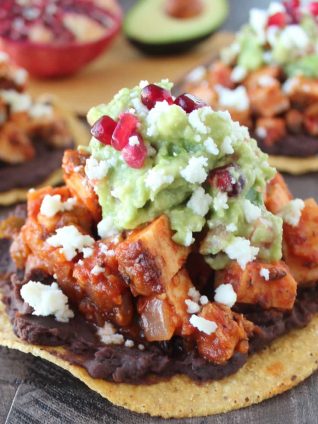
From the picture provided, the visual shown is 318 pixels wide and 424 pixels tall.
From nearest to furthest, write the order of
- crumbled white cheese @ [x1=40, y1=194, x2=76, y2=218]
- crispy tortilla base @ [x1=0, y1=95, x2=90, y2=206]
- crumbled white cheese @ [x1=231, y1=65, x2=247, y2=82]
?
crumbled white cheese @ [x1=40, y1=194, x2=76, y2=218] < crispy tortilla base @ [x1=0, y1=95, x2=90, y2=206] < crumbled white cheese @ [x1=231, y1=65, x2=247, y2=82]

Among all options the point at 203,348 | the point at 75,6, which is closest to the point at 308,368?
the point at 203,348

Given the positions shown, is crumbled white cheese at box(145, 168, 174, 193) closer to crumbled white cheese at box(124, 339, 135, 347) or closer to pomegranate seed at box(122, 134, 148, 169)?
pomegranate seed at box(122, 134, 148, 169)

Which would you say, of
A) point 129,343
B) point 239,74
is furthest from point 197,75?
point 129,343

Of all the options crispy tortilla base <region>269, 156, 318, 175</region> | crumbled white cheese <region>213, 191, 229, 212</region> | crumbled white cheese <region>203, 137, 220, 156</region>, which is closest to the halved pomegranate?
crispy tortilla base <region>269, 156, 318, 175</region>

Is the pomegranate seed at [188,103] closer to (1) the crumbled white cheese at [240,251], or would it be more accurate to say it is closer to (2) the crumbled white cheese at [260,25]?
(1) the crumbled white cheese at [240,251]

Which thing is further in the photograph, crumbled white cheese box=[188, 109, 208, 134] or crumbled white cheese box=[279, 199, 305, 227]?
crumbled white cheese box=[279, 199, 305, 227]

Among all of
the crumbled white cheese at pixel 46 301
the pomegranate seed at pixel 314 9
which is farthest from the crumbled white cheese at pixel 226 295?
the pomegranate seed at pixel 314 9

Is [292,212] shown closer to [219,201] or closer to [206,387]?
[219,201]

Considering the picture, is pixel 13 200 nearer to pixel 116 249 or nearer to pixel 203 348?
pixel 116 249
